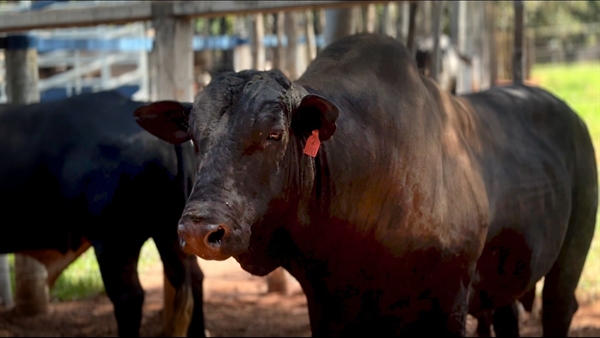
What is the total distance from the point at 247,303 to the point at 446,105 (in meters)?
3.70

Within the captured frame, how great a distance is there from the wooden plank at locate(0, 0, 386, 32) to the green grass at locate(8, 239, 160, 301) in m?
2.38

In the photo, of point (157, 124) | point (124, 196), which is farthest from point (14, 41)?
point (157, 124)

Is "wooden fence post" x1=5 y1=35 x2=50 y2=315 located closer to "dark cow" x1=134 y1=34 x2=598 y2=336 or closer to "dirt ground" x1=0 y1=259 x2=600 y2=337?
"dirt ground" x1=0 y1=259 x2=600 y2=337

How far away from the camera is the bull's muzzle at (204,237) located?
2801 mm

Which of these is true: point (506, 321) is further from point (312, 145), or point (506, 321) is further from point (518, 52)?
point (312, 145)

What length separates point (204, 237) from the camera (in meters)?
Answer: 2.80

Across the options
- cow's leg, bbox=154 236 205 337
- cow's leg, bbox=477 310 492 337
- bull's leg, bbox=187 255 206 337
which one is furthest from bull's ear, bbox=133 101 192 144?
cow's leg, bbox=477 310 492 337

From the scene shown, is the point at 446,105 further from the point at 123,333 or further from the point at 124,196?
the point at 123,333

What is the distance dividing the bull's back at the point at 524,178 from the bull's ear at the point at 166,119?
60.4 inches

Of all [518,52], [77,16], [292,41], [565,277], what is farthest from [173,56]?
[292,41]

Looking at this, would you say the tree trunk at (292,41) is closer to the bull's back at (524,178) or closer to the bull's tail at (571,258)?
the bull's back at (524,178)

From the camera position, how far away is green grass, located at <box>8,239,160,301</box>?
24.9ft

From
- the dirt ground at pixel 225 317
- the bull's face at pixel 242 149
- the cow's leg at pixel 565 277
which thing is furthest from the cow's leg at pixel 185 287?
the bull's face at pixel 242 149

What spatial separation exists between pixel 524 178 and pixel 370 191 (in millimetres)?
1294
